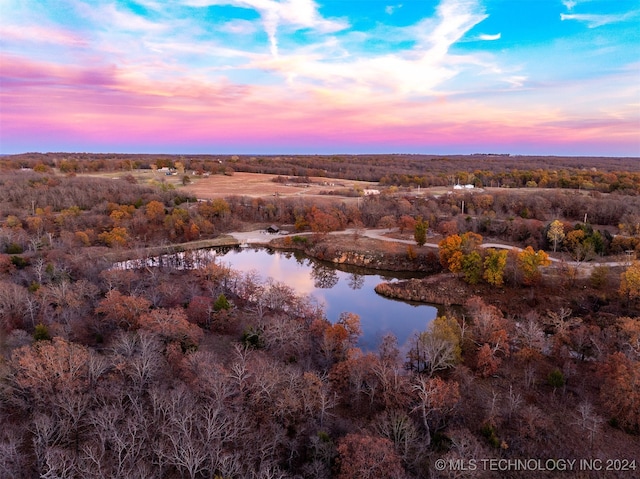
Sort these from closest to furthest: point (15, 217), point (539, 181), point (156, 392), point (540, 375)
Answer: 1. point (156, 392)
2. point (540, 375)
3. point (15, 217)
4. point (539, 181)

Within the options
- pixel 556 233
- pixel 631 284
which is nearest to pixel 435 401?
pixel 631 284

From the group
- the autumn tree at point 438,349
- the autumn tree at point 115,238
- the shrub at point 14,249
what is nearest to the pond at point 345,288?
the autumn tree at point 438,349

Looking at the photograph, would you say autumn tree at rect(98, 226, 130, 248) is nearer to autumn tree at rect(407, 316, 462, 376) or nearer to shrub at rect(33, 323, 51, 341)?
shrub at rect(33, 323, 51, 341)

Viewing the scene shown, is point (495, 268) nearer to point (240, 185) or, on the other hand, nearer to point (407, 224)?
point (407, 224)

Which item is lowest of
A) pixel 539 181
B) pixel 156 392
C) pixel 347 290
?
pixel 347 290

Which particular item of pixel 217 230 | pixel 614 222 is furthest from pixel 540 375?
pixel 217 230

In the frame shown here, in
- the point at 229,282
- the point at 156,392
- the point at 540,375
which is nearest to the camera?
the point at 156,392

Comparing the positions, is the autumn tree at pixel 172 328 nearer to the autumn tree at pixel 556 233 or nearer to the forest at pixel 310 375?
the forest at pixel 310 375

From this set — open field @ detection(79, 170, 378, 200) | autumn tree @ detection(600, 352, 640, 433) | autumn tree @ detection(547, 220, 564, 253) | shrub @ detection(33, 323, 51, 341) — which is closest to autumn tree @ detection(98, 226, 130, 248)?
open field @ detection(79, 170, 378, 200)

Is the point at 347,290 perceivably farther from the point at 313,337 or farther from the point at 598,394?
the point at 598,394
